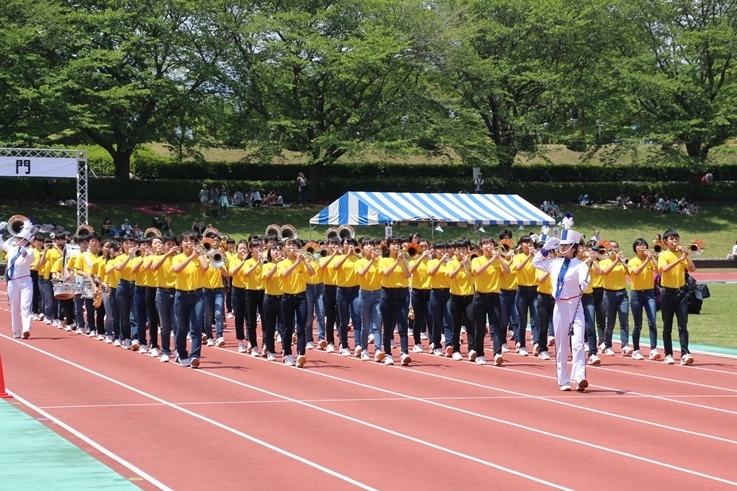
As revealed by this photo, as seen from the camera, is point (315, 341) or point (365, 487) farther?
point (315, 341)

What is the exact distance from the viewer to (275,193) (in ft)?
179

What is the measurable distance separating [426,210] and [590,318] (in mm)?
22433

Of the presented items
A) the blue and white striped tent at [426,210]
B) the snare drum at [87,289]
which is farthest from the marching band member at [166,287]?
the blue and white striped tent at [426,210]

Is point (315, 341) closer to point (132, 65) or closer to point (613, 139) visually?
point (132, 65)

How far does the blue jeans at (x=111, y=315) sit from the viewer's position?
2048 centimetres

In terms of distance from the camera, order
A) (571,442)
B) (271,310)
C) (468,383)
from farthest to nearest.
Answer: (271,310) < (468,383) < (571,442)

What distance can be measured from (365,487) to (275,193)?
151 feet

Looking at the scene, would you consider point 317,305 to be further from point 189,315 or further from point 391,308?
point 189,315

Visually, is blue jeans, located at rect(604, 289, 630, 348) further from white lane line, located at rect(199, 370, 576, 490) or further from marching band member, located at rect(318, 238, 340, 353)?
white lane line, located at rect(199, 370, 576, 490)

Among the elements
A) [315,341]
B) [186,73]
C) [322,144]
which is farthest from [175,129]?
[315,341]

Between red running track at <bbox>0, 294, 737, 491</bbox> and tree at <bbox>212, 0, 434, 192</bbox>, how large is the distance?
36715mm

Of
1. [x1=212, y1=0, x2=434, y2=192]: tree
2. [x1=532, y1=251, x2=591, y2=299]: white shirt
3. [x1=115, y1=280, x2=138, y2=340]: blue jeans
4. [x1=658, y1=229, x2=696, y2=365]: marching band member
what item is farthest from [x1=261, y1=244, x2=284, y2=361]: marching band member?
[x1=212, y1=0, x2=434, y2=192]: tree

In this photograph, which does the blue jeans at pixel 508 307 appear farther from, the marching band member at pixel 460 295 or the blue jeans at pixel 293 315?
the blue jeans at pixel 293 315

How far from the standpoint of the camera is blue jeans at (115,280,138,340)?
19812 millimetres
